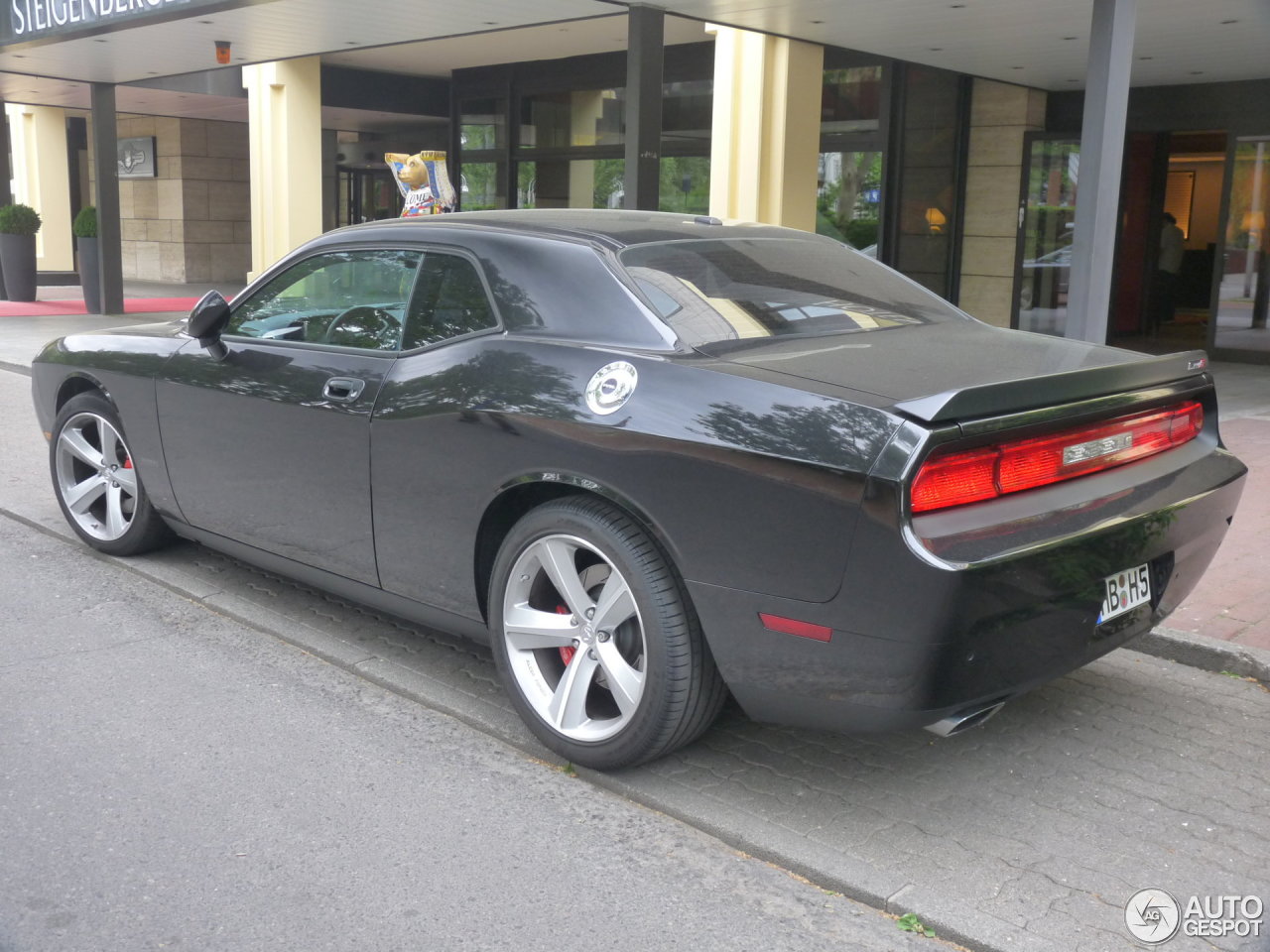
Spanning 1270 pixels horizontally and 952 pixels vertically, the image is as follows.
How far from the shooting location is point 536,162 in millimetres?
19125

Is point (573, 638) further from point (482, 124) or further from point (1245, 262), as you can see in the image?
point (482, 124)

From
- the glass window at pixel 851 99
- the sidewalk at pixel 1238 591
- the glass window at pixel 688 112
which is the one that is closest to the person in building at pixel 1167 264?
the glass window at pixel 851 99

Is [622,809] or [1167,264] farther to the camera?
[1167,264]

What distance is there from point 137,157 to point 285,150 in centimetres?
1198

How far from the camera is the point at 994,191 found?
15.5 metres

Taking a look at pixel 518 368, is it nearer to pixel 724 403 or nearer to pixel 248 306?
pixel 724 403

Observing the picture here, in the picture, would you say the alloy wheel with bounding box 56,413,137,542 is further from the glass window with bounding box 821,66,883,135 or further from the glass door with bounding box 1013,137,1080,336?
the glass door with bounding box 1013,137,1080,336

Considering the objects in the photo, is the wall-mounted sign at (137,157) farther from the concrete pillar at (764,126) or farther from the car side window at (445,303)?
the car side window at (445,303)

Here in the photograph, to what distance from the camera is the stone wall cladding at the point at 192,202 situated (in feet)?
89.8

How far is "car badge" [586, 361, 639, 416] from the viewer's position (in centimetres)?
351

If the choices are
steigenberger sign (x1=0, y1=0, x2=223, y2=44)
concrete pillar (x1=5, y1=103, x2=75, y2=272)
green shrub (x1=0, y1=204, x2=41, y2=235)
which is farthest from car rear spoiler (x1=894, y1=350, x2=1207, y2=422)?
concrete pillar (x1=5, y1=103, x2=75, y2=272)

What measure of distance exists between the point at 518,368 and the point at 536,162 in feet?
52.4

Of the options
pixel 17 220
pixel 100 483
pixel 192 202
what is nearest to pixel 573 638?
pixel 100 483

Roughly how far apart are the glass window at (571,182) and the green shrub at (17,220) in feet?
26.6
